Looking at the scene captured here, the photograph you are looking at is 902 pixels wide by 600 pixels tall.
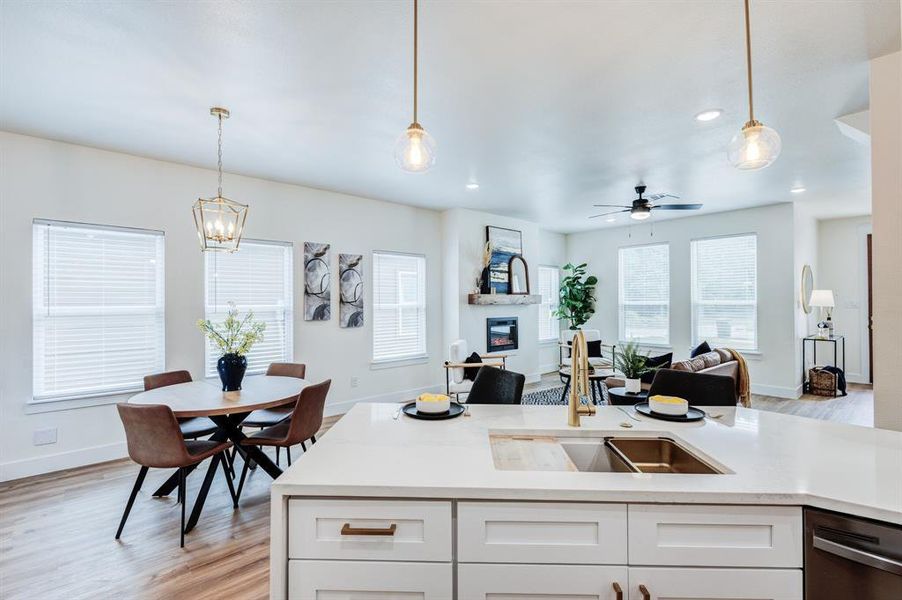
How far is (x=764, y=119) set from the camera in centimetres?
298

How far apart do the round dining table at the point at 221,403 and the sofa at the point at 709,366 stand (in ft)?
10.3

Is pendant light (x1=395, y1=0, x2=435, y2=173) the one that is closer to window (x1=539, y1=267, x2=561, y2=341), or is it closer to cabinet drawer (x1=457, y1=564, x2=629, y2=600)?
cabinet drawer (x1=457, y1=564, x2=629, y2=600)

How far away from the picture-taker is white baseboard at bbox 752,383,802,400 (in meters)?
5.71

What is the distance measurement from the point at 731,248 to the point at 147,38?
23.5ft

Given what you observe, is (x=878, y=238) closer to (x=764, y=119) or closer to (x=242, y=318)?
(x=764, y=119)

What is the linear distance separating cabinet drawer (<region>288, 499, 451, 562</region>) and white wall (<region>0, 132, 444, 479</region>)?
358cm

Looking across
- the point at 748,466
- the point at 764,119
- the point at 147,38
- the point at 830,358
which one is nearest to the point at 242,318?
the point at 147,38

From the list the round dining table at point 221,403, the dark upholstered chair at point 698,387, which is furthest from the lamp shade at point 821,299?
the round dining table at point 221,403

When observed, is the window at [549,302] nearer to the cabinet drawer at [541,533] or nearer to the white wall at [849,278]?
the white wall at [849,278]

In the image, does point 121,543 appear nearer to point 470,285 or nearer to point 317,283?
point 317,283

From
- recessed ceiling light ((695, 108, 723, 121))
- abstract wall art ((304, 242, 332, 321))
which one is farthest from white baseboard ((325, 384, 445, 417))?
recessed ceiling light ((695, 108, 723, 121))

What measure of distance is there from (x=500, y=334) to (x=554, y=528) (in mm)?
5346

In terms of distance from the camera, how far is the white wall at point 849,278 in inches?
255

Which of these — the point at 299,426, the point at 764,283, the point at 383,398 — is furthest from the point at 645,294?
the point at 299,426
